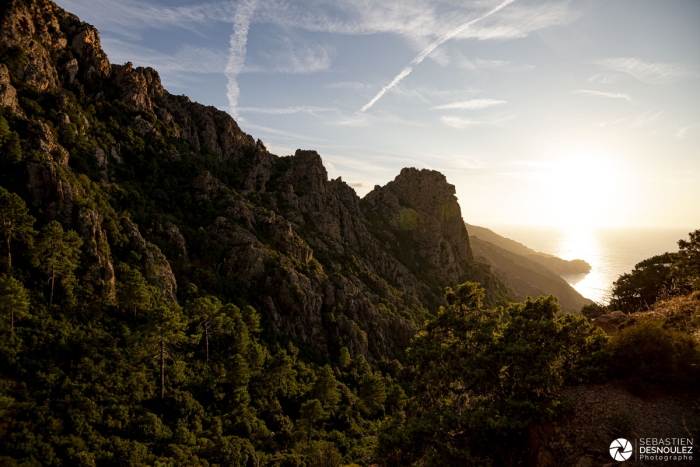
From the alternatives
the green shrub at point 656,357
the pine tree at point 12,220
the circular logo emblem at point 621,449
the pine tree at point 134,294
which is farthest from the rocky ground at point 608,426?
the pine tree at point 12,220

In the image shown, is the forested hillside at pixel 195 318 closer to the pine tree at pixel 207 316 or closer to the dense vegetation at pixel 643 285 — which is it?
the pine tree at pixel 207 316

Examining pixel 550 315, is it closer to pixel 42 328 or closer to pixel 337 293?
pixel 42 328

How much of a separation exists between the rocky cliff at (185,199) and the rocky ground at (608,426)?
50318 millimetres

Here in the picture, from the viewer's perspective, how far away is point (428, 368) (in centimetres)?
2291

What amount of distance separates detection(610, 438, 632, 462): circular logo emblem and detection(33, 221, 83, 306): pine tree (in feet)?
172

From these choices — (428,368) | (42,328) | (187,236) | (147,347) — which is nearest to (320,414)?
(147,347)

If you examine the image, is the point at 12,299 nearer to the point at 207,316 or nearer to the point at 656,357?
the point at 207,316

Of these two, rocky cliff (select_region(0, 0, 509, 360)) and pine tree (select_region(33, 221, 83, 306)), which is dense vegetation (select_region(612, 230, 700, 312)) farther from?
pine tree (select_region(33, 221, 83, 306))

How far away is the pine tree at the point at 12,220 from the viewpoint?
35312mm

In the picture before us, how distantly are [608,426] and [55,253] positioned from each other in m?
54.0

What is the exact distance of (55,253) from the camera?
36.9m

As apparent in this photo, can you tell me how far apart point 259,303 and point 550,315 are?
184 ft

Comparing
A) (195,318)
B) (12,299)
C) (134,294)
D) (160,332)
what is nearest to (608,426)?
(160,332)

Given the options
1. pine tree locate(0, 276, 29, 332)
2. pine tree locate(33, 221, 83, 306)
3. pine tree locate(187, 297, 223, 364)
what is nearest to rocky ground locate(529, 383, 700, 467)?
pine tree locate(187, 297, 223, 364)
